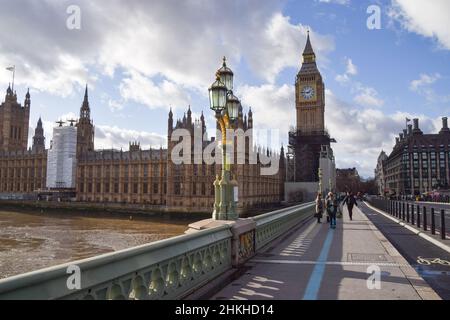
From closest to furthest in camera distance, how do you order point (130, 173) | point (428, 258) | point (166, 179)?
point (428, 258)
point (166, 179)
point (130, 173)

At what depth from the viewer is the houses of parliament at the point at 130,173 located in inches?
3078

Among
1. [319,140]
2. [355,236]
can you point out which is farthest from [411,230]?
[319,140]

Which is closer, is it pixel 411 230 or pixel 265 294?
pixel 265 294

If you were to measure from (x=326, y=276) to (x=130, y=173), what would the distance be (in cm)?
9085

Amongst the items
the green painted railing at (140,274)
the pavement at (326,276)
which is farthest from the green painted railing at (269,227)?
the green painted railing at (140,274)

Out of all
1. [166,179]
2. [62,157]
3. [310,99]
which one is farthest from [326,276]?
[310,99]

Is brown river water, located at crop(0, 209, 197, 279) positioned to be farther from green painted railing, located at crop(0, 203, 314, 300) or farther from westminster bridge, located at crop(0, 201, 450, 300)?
green painted railing, located at crop(0, 203, 314, 300)

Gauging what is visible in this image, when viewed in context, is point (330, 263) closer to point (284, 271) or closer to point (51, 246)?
point (284, 271)

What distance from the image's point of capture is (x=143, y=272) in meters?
4.70

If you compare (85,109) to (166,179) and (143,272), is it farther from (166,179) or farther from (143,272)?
(143,272)

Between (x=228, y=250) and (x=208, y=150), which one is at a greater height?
(x=208, y=150)

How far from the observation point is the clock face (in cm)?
9698
